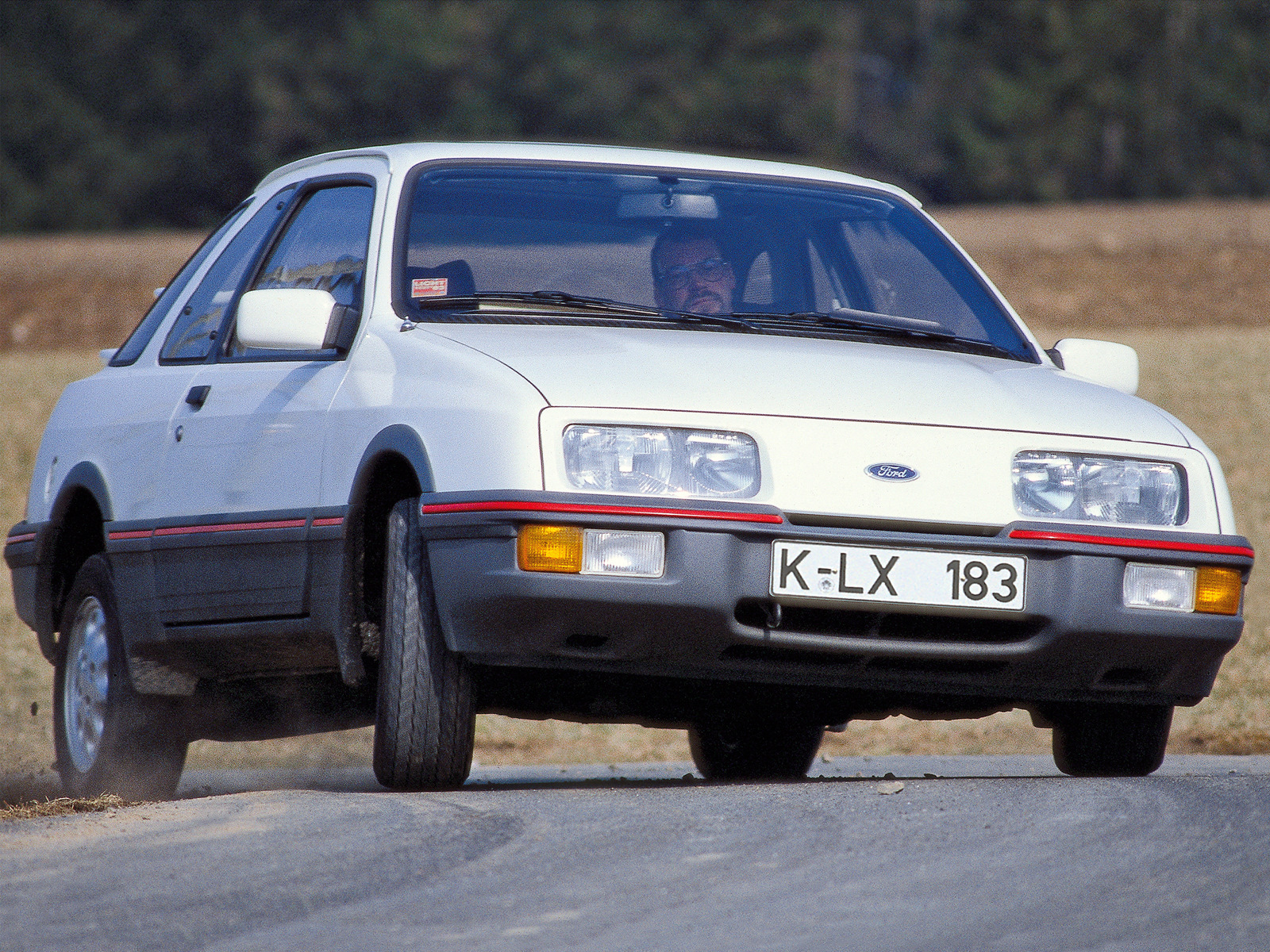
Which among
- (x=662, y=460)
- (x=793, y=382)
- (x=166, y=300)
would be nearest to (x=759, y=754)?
(x=166, y=300)

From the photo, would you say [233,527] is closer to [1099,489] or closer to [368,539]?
[368,539]

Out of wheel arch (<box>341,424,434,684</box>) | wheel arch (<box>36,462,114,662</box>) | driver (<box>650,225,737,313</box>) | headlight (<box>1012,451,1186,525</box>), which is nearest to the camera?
headlight (<box>1012,451,1186,525</box>)

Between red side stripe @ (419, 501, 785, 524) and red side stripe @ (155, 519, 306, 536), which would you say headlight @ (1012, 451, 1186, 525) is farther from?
red side stripe @ (155, 519, 306, 536)

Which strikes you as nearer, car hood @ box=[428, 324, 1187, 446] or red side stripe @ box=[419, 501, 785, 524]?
red side stripe @ box=[419, 501, 785, 524]

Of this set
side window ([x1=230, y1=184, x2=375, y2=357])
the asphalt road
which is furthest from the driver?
the asphalt road

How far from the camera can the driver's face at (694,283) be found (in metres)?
5.80

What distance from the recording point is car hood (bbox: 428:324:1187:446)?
191 inches

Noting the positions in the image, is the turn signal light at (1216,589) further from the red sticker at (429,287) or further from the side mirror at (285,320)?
the side mirror at (285,320)

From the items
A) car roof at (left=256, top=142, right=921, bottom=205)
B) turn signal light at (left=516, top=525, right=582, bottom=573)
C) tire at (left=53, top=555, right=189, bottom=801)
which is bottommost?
tire at (left=53, top=555, right=189, bottom=801)

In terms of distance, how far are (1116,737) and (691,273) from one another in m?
1.69

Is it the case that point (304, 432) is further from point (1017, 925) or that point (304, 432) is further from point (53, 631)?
point (1017, 925)

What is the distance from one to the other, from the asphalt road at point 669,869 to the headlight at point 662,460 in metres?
0.69

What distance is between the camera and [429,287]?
561 centimetres

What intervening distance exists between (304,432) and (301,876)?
1813 mm
